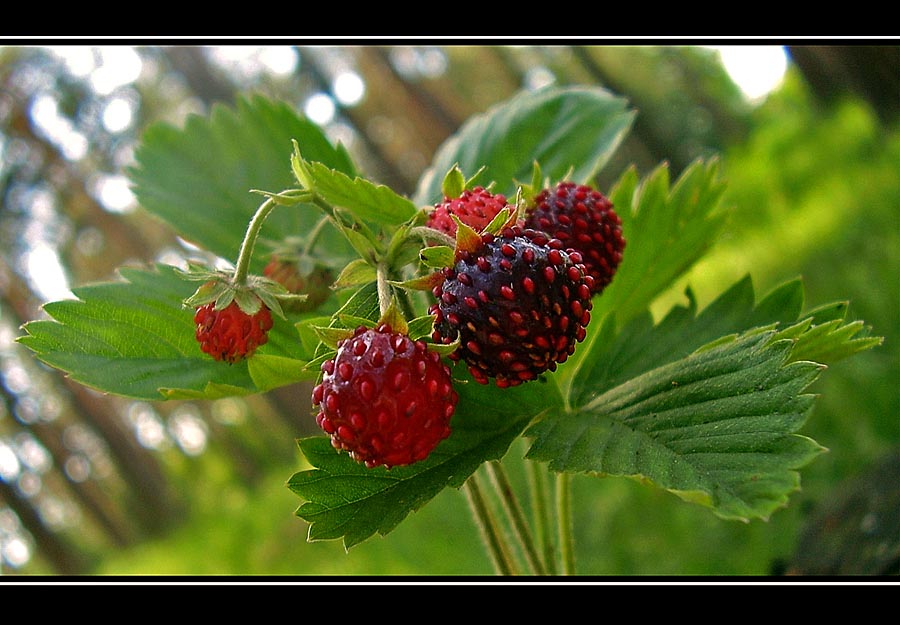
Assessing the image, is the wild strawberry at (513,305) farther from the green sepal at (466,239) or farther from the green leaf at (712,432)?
the green leaf at (712,432)

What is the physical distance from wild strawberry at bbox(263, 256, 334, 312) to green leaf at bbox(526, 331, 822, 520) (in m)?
0.39

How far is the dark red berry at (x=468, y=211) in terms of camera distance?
31.8 inches

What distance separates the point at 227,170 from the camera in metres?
1.47

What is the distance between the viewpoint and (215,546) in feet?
23.3

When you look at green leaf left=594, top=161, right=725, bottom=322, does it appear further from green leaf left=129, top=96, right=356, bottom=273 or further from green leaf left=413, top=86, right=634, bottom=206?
green leaf left=129, top=96, right=356, bottom=273

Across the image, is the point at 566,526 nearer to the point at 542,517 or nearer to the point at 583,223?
the point at 542,517

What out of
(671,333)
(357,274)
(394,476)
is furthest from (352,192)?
(671,333)

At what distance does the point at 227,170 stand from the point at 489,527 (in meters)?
0.93

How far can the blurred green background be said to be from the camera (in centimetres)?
284

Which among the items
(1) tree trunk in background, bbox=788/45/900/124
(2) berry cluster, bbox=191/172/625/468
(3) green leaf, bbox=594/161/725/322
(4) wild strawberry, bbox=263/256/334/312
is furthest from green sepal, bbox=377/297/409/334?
(1) tree trunk in background, bbox=788/45/900/124

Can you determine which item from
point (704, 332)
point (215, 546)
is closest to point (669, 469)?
point (704, 332)

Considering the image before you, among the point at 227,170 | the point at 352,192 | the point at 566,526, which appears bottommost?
the point at 566,526
